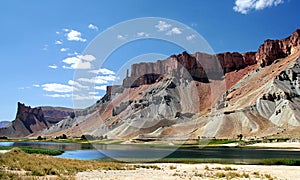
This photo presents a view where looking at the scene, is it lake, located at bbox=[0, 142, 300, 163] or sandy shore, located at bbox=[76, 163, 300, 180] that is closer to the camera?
sandy shore, located at bbox=[76, 163, 300, 180]

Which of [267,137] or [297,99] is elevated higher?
[297,99]

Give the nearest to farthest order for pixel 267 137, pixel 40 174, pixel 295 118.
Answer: pixel 40 174 → pixel 267 137 → pixel 295 118

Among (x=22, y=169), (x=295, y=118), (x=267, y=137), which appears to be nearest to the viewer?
(x=22, y=169)

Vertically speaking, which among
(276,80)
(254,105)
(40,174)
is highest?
(276,80)

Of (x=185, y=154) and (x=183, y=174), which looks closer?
(x=183, y=174)

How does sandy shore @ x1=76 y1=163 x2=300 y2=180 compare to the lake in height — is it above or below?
above

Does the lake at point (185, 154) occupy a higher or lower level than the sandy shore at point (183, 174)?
lower

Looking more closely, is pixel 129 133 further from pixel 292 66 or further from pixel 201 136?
pixel 292 66

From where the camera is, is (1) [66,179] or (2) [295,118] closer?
(1) [66,179]

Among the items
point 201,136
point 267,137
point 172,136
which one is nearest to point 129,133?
point 172,136

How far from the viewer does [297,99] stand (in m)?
166

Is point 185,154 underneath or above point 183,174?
underneath

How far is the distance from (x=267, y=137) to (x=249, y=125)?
67.9ft

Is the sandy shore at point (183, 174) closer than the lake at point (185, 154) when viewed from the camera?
Yes
